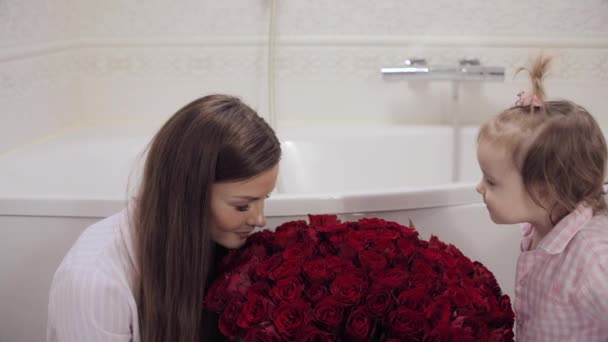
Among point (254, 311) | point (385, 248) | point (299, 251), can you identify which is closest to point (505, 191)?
point (385, 248)

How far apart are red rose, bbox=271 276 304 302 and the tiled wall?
4.67 ft

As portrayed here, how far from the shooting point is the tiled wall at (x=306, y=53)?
2.14 meters

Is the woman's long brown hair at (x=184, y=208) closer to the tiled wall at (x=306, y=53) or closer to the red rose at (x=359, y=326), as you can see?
the red rose at (x=359, y=326)

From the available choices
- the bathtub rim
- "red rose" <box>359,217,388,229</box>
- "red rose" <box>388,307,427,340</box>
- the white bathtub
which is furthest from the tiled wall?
"red rose" <box>388,307,427,340</box>

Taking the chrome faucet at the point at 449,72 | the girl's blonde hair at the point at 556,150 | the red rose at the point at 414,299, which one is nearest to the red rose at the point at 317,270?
the red rose at the point at 414,299

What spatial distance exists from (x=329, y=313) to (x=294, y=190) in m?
1.35

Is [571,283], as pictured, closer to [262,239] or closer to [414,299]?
[414,299]

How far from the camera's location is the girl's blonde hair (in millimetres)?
1091

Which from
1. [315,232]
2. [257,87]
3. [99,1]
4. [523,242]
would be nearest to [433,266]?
[315,232]

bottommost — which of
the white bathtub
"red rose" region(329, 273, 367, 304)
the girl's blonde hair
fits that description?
the white bathtub

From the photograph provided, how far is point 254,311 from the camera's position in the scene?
86 cm

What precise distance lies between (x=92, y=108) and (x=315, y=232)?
1615 millimetres

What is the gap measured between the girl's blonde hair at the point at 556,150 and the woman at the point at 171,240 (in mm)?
442

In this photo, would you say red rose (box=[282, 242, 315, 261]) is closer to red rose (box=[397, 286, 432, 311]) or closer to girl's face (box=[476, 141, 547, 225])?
red rose (box=[397, 286, 432, 311])
